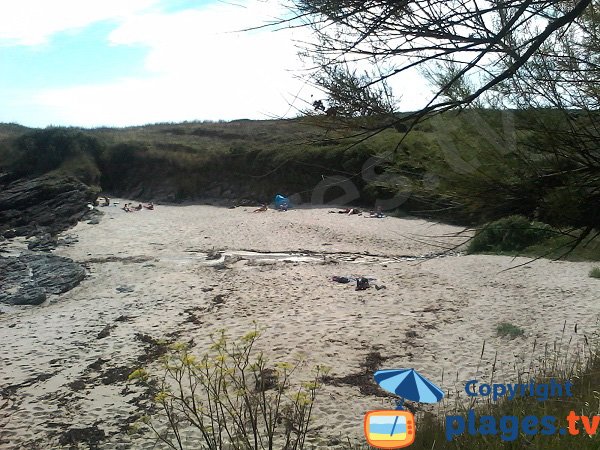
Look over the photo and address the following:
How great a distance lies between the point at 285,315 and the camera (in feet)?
30.9

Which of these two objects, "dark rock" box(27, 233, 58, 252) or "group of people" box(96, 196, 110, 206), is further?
"group of people" box(96, 196, 110, 206)

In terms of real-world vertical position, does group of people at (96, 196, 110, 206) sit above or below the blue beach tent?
below

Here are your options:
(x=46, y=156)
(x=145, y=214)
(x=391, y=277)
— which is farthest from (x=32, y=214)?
(x=391, y=277)

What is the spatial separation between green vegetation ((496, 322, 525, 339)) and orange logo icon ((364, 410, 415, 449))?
4.70 m

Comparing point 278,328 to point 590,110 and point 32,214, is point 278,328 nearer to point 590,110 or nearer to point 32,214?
point 590,110

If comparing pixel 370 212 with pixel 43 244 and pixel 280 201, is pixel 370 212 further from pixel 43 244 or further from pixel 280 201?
pixel 43 244

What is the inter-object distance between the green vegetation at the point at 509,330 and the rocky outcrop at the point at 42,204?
14437mm

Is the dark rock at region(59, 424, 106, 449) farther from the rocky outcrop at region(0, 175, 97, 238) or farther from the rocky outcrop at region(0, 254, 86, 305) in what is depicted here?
the rocky outcrop at region(0, 175, 97, 238)

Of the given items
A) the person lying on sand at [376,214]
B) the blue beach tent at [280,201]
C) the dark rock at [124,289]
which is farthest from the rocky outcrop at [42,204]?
the person lying on sand at [376,214]

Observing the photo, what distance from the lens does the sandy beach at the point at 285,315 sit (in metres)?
6.46

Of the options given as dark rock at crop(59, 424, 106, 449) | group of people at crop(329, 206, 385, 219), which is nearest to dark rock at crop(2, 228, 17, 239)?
group of people at crop(329, 206, 385, 219)

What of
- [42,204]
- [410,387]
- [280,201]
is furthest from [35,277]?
[410,387]

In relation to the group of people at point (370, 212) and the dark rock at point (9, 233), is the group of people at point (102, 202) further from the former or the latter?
the group of people at point (370, 212)

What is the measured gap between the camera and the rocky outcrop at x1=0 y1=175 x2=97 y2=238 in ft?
61.1
